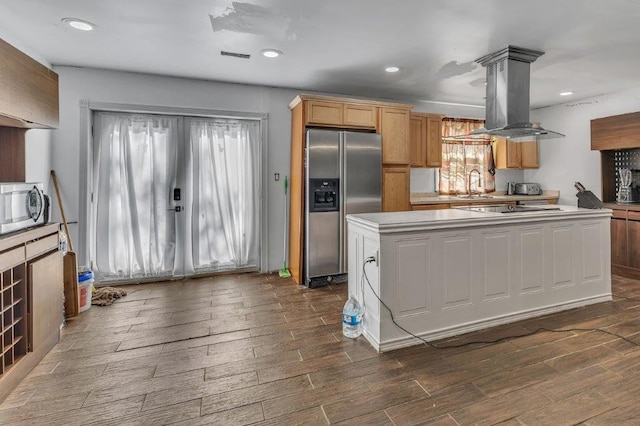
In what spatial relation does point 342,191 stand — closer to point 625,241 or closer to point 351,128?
point 351,128

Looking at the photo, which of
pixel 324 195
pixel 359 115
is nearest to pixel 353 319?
pixel 324 195

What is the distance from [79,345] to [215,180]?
238cm

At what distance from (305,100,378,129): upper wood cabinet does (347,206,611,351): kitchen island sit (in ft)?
5.61

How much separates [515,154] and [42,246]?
6491mm

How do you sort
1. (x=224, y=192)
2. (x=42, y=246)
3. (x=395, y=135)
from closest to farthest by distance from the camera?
1. (x=42, y=246)
2. (x=224, y=192)
3. (x=395, y=135)

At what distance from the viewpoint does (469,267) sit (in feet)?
8.87

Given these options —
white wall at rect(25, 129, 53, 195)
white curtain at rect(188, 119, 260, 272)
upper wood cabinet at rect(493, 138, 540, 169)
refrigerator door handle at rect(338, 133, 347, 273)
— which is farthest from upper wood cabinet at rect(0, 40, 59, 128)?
upper wood cabinet at rect(493, 138, 540, 169)

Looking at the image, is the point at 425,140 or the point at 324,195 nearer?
the point at 324,195

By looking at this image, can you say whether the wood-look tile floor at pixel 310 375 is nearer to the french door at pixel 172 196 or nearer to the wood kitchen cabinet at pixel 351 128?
the french door at pixel 172 196

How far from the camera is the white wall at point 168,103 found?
3766 millimetres

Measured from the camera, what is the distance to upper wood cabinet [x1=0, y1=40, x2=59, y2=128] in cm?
204

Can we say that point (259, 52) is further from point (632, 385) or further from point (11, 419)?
point (632, 385)

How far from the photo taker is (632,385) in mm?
2000

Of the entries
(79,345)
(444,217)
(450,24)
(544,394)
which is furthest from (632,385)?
(79,345)
